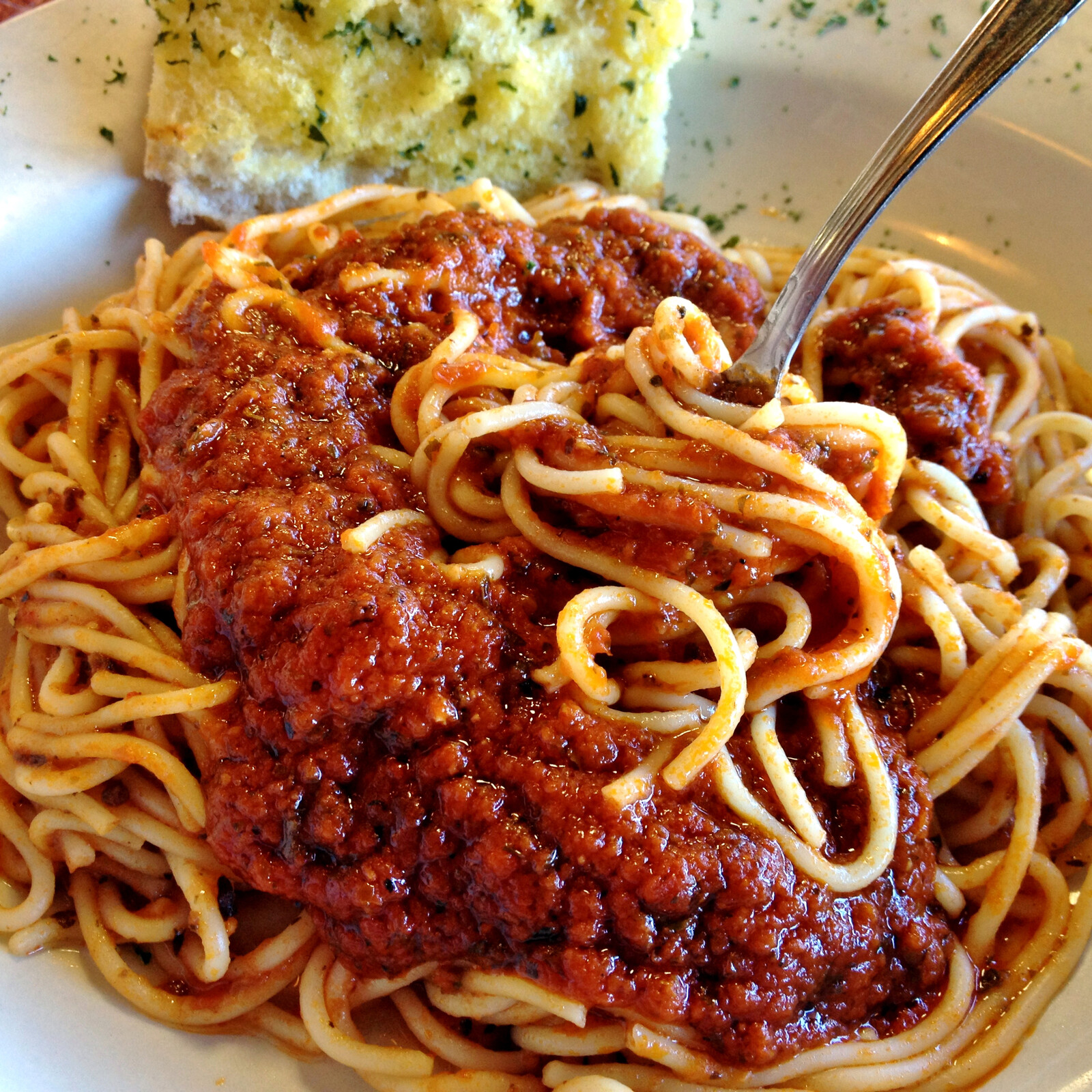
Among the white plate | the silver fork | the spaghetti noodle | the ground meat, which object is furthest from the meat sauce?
the white plate

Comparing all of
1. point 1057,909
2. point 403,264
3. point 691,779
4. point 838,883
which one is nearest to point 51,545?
point 403,264

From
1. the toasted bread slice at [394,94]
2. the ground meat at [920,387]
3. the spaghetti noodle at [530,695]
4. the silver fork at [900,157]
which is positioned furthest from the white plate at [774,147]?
the silver fork at [900,157]

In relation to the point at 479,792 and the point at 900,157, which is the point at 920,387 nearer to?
the point at 900,157

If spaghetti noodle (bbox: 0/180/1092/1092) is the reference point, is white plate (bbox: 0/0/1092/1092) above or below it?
above

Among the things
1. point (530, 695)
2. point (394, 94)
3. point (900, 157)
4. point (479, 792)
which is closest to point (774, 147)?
point (394, 94)

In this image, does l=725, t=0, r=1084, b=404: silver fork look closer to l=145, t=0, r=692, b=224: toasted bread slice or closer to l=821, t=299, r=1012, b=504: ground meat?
l=821, t=299, r=1012, b=504: ground meat
